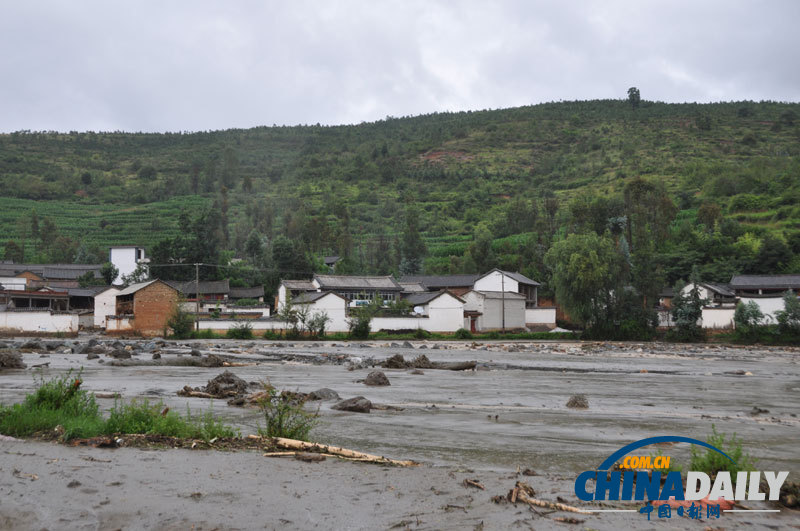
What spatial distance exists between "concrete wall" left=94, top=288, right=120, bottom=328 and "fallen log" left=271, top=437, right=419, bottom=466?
56577mm

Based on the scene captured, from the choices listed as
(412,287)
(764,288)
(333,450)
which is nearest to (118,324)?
(412,287)

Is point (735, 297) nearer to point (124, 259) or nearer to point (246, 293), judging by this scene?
point (246, 293)

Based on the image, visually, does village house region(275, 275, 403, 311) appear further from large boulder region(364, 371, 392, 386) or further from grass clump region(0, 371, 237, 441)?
grass clump region(0, 371, 237, 441)

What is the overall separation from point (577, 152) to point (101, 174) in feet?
405

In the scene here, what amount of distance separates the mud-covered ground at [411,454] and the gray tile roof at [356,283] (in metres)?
46.6

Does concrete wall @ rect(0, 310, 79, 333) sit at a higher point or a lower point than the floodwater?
higher

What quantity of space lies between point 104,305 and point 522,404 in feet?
179

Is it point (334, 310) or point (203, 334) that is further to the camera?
point (334, 310)

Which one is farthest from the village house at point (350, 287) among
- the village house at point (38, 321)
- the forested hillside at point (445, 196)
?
the village house at point (38, 321)

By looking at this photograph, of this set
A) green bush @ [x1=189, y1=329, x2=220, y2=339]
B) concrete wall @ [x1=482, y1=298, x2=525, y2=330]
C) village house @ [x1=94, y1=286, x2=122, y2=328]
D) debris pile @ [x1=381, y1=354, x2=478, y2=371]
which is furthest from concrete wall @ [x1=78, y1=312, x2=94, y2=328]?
debris pile @ [x1=381, y1=354, x2=478, y2=371]

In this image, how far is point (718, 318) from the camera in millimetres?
54750

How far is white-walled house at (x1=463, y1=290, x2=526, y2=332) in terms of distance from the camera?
65.1 m

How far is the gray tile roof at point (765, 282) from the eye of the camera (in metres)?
60.2

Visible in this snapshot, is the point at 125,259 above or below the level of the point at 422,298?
above
